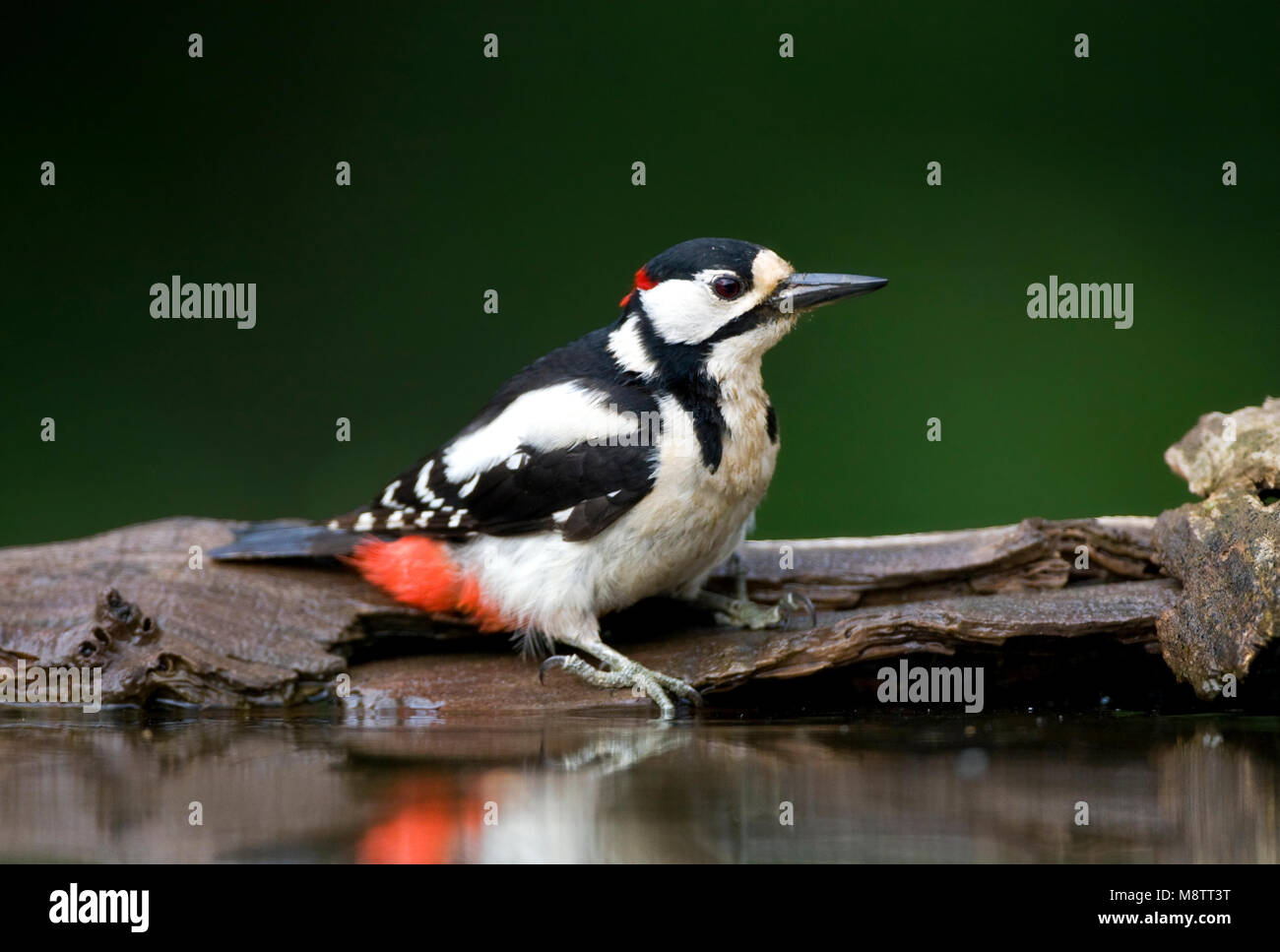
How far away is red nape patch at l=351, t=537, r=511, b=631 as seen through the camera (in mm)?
2221

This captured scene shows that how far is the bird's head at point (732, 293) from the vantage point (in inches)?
83.7

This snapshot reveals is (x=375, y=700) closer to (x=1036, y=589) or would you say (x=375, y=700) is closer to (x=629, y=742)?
(x=629, y=742)

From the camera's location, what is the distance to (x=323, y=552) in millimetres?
2387

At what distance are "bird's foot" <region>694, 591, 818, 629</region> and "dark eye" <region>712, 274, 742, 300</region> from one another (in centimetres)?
56

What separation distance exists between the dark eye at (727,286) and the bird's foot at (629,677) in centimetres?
62

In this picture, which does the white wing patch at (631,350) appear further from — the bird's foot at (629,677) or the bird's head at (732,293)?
the bird's foot at (629,677)

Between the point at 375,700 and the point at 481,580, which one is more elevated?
the point at 481,580

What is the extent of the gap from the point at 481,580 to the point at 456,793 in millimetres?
890

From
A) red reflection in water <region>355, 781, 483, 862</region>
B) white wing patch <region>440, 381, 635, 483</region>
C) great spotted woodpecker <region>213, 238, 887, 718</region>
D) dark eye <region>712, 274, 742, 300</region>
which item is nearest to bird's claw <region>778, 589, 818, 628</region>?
great spotted woodpecker <region>213, 238, 887, 718</region>

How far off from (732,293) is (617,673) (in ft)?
2.15

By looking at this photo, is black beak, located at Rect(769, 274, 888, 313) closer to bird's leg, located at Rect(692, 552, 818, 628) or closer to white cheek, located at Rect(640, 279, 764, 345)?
white cheek, located at Rect(640, 279, 764, 345)

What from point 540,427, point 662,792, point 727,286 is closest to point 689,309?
point 727,286

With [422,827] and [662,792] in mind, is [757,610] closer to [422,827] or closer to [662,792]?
[662,792]
